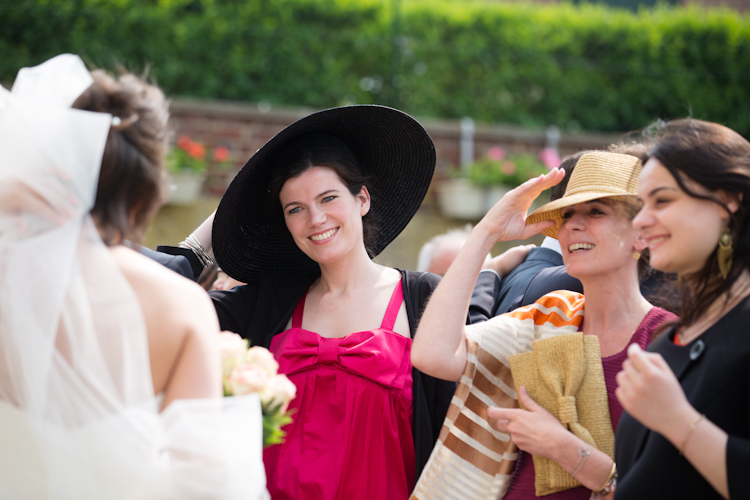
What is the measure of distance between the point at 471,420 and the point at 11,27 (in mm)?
6325

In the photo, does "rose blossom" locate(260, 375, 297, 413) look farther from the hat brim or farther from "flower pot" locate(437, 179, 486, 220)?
"flower pot" locate(437, 179, 486, 220)

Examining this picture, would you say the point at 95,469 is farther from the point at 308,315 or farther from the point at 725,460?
the point at 725,460

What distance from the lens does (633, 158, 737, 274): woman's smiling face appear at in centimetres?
167

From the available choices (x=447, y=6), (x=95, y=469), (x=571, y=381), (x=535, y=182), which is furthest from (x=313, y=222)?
(x=447, y=6)

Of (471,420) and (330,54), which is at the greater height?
(330,54)

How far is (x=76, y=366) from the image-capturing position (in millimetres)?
1550

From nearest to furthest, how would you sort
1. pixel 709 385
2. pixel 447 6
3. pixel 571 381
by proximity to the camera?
pixel 709 385
pixel 571 381
pixel 447 6

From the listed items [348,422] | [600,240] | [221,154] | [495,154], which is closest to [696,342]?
[600,240]

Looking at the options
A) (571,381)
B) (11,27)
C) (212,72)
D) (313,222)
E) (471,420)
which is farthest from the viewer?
(212,72)

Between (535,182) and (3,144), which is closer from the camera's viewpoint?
(3,144)

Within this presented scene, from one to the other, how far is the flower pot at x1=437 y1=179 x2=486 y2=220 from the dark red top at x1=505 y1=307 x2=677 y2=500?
469 cm

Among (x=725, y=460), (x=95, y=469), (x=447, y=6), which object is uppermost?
(x=447, y=6)

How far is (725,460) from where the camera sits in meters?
1.49

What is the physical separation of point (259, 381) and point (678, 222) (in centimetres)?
115
